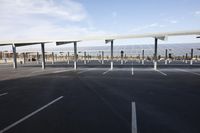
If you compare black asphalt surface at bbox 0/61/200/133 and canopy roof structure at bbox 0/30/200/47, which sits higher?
canopy roof structure at bbox 0/30/200/47

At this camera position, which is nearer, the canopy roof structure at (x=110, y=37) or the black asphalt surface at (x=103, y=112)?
the black asphalt surface at (x=103, y=112)

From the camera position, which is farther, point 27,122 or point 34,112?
point 34,112

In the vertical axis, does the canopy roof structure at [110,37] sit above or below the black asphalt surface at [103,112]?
above

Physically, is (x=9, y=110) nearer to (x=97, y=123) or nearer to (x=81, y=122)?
(x=81, y=122)

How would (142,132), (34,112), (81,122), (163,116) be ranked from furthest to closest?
(34,112) → (163,116) → (81,122) → (142,132)

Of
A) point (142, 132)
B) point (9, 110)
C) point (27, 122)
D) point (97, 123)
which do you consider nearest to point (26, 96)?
point (9, 110)

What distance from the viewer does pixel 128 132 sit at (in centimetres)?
494

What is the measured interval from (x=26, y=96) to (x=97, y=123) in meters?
5.12

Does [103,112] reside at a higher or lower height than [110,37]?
lower

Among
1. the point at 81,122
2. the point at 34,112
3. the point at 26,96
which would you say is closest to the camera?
the point at 81,122

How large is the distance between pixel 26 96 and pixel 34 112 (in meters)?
2.81

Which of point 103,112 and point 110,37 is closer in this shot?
point 103,112

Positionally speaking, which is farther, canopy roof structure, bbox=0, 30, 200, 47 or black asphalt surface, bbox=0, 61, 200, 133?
canopy roof structure, bbox=0, 30, 200, 47

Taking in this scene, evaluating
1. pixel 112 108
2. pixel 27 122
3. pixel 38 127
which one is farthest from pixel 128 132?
pixel 27 122
